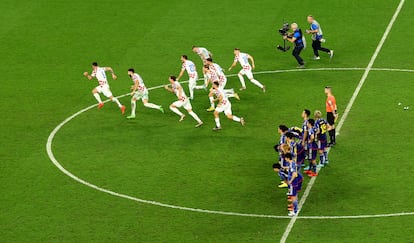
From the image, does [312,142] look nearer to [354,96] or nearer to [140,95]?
[354,96]

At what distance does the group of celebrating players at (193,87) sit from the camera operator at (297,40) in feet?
7.55

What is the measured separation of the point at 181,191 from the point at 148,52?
17183 millimetres

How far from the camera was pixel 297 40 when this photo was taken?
2016 inches

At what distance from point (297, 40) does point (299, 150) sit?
46.0ft

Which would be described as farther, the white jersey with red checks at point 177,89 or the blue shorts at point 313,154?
the white jersey with red checks at point 177,89

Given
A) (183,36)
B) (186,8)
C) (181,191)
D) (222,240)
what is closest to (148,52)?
(183,36)

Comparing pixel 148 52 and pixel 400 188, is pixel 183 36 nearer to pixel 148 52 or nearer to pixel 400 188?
pixel 148 52

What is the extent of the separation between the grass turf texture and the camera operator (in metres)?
1.00

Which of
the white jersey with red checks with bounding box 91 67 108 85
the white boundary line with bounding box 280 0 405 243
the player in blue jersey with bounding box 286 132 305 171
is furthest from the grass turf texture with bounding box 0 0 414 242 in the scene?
the white jersey with red checks with bounding box 91 67 108 85

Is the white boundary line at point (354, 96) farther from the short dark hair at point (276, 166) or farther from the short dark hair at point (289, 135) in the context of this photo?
the short dark hair at point (289, 135)

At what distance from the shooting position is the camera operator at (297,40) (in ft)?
168

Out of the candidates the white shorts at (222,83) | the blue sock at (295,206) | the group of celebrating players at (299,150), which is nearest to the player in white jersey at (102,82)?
the white shorts at (222,83)

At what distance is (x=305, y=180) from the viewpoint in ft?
128

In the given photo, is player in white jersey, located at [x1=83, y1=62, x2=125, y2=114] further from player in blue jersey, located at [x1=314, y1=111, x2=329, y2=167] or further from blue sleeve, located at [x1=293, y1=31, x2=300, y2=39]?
player in blue jersey, located at [x1=314, y1=111, x2=329, y2=167]
